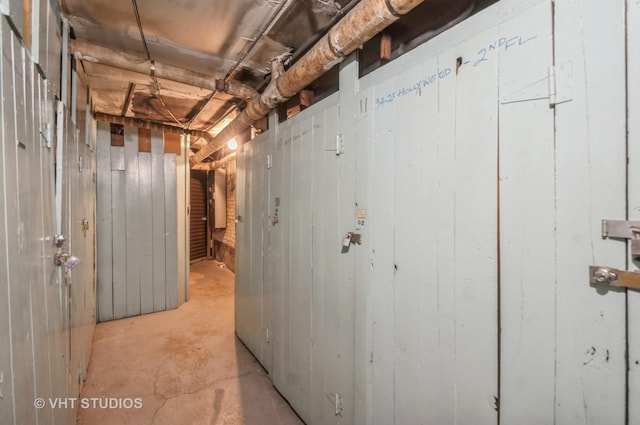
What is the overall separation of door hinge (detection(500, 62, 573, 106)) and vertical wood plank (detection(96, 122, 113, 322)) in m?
4.36

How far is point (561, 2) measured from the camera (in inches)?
30.6

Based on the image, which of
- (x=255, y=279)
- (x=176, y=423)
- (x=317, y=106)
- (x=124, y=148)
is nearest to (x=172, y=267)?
(x=124, y=148)

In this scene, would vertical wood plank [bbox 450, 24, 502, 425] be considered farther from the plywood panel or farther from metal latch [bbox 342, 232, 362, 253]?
the plywood panel

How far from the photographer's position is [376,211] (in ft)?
4.49

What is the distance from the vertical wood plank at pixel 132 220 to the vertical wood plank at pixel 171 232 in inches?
13.4

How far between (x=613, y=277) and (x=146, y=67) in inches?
112

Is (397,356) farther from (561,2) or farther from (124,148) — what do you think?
(124,148)

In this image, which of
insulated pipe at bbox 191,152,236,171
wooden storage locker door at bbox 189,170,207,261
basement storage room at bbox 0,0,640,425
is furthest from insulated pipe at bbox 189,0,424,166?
wooden storage locker door at bbox 189,170,207,261

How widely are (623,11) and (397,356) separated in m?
1.35

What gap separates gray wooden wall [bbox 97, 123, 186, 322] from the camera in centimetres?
361

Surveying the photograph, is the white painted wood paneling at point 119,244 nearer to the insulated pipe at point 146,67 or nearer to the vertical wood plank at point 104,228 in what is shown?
the vertical wood plank at point 104,228

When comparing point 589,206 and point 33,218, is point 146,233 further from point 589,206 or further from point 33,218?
point 589,206

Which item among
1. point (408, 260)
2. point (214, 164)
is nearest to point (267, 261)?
point (408, 260)

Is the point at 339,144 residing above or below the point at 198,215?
above
